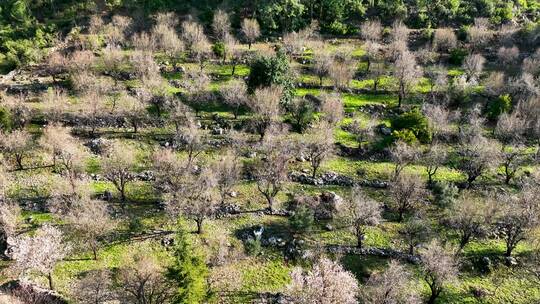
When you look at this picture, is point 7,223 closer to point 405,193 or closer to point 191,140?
point 191,140

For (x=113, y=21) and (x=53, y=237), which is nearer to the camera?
(x=53, y=237)

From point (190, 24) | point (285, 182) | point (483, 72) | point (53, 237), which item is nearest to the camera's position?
point (53, 237)

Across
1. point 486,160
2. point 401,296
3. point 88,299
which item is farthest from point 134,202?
point 486,160

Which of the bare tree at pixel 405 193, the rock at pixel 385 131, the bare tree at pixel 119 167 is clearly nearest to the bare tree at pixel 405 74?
Answer: the rock at pixel 385 131

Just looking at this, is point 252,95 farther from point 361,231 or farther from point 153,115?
point 361,231

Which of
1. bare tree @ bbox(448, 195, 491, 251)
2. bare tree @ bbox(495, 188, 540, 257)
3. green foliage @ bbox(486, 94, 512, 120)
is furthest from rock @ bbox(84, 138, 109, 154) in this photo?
green foliage @ bbox(486, 94, 512, 120)

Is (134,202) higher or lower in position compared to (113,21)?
lower

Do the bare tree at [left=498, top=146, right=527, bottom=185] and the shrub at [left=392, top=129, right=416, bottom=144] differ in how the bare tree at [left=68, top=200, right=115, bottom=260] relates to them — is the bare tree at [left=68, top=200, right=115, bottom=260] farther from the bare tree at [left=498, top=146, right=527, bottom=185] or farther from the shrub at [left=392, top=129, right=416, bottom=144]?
the bare tree at [left=498, top=146, right=527, bottom=185]
